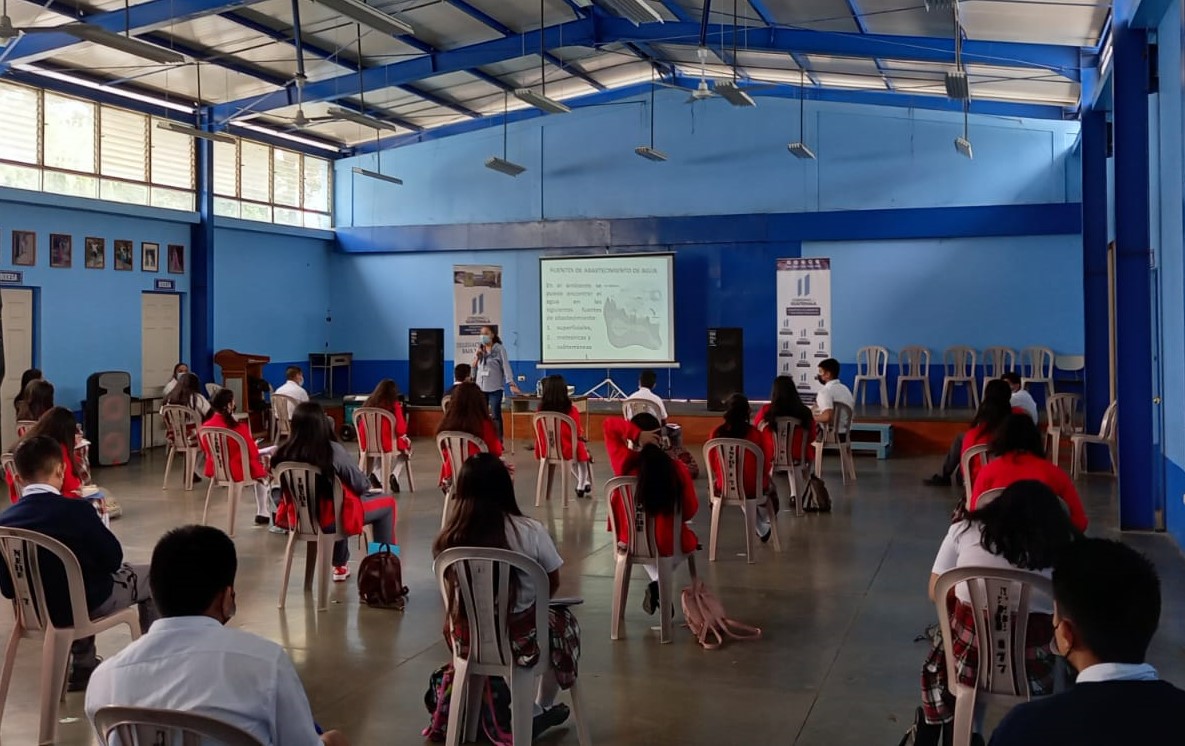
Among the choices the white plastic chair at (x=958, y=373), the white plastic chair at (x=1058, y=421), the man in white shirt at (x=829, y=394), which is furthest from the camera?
the white plastic chair at (x=958, y=373)

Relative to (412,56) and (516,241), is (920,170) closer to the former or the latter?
(516,241)

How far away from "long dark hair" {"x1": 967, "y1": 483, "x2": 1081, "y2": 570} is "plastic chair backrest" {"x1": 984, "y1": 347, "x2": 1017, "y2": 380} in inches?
423

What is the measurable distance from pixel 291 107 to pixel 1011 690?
42.2 ft

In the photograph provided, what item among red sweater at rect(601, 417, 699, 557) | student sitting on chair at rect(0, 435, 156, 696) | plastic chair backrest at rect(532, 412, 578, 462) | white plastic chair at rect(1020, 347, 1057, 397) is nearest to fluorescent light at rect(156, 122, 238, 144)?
plastic chair backrest at rect(532, 412, 578, 462)

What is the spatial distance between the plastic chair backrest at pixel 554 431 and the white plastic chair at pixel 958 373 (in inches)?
259

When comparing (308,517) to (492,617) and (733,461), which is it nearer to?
(492,617)

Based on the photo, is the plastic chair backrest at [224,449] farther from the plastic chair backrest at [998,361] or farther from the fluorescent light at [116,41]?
the plastic chair backrest at [998,361]

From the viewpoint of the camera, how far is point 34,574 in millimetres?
3729

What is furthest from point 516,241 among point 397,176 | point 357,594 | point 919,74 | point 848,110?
point 357,594

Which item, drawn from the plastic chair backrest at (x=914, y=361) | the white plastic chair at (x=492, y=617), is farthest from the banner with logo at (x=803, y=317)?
the white plastic chair at (x=492, y=617)

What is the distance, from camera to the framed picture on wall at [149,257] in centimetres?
1302

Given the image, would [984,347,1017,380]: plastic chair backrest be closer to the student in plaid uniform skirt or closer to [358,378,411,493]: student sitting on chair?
[358,378,411,493]: student sitting on chair

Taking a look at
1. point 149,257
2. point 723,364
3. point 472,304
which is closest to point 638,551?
point 723,364

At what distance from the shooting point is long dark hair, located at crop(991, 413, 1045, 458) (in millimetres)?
4457
